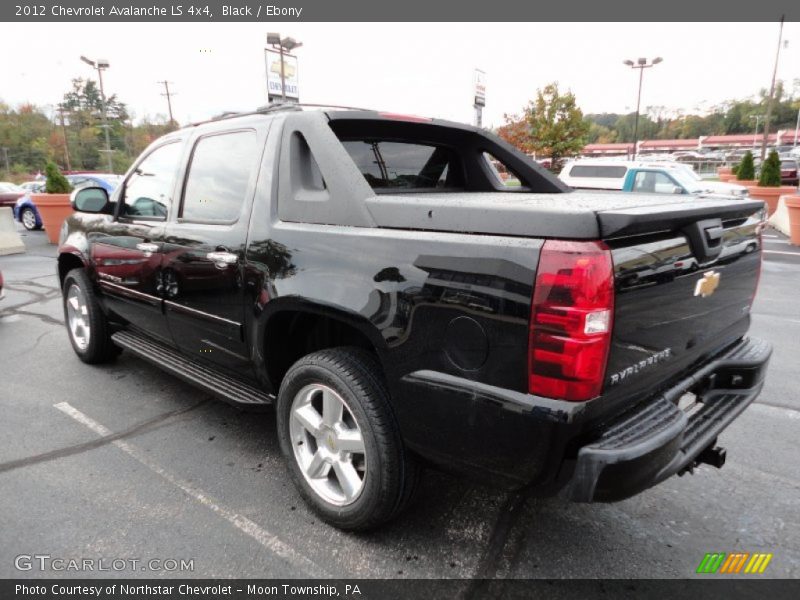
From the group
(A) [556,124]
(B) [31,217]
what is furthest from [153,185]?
(A) [556,124]

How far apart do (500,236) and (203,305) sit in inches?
76.2

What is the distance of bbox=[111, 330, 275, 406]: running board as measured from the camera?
2.88 m

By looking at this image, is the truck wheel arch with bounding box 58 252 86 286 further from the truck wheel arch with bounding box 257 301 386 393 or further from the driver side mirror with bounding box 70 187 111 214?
the truck wheel arch with bounding box 257 301 386 393

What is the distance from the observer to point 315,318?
8.78 feet

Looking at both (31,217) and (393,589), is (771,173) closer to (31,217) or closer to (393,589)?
(393,589)

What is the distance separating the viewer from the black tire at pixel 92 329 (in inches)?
168

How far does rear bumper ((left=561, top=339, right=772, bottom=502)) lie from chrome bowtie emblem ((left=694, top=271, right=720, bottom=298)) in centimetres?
37

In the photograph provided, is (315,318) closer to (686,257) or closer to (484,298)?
(484,298)

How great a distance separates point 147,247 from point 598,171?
45.3ft

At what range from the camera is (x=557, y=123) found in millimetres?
29828

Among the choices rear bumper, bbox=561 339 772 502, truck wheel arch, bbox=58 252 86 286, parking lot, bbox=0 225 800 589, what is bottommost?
parking lot, bbox=0 225 800 589

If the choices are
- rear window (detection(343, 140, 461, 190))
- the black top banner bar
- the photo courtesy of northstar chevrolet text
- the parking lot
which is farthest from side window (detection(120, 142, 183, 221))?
the black top banner bar

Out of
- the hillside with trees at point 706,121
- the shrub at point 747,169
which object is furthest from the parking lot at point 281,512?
the hillside with trees at point 706,121

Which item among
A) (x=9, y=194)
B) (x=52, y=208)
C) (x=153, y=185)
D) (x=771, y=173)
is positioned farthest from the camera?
(x=9, y=194)
